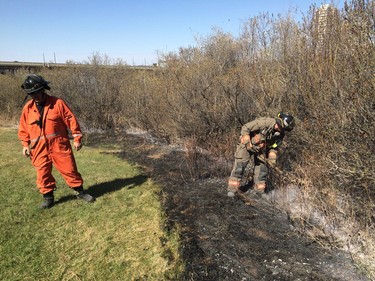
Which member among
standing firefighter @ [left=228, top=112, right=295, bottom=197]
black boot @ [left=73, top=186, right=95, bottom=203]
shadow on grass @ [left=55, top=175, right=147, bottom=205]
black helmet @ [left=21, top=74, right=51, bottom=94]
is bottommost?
shadow on grass @ [left=55, top=175, right=147, bottom=205]

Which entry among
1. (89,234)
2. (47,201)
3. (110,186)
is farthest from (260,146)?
(47,201)

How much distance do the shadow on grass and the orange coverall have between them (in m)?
0.59

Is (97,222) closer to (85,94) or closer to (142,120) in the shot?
(142,120)

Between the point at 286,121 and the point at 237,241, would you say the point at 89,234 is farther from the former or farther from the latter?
the point at 286,121

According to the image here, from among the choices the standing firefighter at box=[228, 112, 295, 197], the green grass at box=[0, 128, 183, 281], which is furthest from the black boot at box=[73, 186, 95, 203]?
the standing firefighter at box=[228, 112, 295, 197]

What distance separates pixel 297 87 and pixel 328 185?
2204mm

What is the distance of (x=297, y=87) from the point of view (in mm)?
6004

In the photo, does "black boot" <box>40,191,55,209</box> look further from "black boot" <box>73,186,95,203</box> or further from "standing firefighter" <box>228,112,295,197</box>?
"standing firefighter" <box>228,112,295,197</box>

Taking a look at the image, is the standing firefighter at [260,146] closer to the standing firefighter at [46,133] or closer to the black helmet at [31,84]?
the standing firefighter at [46,133]

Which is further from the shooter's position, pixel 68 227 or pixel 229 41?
pixel 229 41

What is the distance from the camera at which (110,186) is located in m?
5.73

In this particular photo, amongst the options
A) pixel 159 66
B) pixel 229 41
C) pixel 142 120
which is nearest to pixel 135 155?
pixel 142 120

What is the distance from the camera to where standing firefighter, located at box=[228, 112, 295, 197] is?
4.95 m

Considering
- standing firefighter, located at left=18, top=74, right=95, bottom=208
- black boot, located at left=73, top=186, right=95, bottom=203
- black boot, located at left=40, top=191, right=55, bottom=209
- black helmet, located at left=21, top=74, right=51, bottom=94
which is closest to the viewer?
black helmet, located at left=21, top=74, right=51, bottom=94
